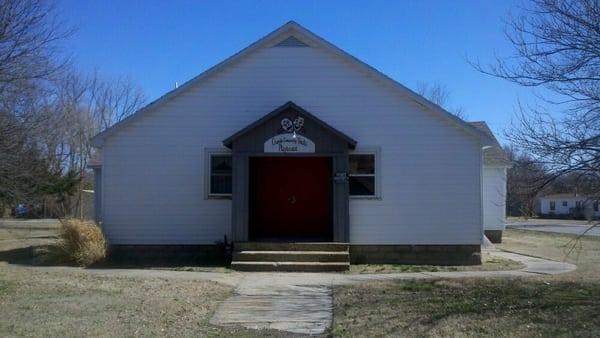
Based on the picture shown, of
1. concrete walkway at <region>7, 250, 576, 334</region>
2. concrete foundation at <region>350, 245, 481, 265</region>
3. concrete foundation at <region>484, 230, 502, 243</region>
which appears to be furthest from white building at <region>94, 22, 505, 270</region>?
concrete foundation at <region>484, 230, 502, 243</region>

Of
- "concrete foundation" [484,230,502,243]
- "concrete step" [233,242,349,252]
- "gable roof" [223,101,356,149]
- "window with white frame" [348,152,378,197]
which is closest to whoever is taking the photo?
"concrete step" [233,242,349,252]

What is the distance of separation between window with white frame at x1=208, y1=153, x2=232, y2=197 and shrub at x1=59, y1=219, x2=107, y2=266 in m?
3.10

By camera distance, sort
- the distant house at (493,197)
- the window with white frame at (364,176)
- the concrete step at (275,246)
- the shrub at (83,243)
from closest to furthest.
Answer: the concrete step at (275,246), the shrub at (83,243), the window with white frame at (364,176), the distant house at (493,197)

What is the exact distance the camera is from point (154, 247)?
17297 mm

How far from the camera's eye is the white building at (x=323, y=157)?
667 inches

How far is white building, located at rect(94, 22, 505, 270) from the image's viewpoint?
16938 mm

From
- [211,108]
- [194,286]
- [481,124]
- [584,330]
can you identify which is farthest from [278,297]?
[481,124]

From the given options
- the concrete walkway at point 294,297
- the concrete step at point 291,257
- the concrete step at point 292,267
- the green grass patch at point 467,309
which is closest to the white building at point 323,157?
the concrete step at point 291,257

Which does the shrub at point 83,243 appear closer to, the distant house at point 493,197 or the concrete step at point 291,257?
the concrete step at point 291,257

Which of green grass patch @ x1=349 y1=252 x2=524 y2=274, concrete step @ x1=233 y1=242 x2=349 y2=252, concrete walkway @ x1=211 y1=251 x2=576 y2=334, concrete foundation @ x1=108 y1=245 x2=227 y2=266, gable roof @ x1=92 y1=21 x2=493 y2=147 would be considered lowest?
concrete walkway @ x1=211 y1=251 x2=576 y2=334

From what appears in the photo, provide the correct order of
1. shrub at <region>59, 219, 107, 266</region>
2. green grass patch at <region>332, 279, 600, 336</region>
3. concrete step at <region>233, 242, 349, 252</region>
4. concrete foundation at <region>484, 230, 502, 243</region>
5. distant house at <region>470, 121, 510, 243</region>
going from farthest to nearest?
1. concrete foundation at <region>484, 230, 502, 243</region>
2. distant house at <region>470, 121, 510, 243</region>
3. shrub at <region>59, 219, 107, 266</region>
4. concrete step at <region>233, 242, 349, 252</region>
5. green grass patch at <region>332, 279, 600, 336</region>

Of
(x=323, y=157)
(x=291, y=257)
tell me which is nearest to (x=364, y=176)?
(x=323, y=157)

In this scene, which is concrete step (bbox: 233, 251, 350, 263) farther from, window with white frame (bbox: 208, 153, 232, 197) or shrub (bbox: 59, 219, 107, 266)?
shrub (bbox: 59, 219, 107, 266)

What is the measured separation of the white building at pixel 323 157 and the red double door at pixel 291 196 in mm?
634
